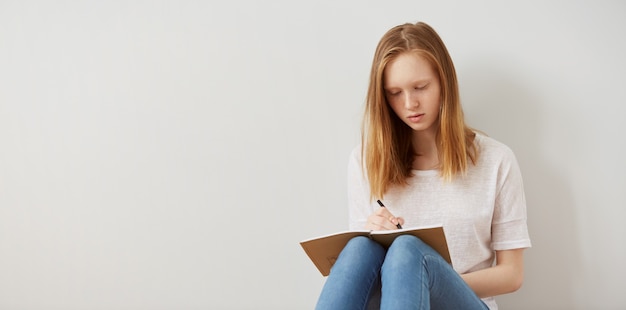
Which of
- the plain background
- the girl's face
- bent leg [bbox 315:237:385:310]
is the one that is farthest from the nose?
bent leg [bbox 315:237:385:310]

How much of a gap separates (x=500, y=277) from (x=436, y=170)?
1.12 ft

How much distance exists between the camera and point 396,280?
1262mm

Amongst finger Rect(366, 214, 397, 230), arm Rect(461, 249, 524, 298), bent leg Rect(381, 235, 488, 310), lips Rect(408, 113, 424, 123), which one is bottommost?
arm Rect(461, 249, 524, 298)

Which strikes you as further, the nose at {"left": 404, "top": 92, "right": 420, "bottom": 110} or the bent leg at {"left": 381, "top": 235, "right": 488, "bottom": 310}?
the nose at {"left": 404, "top": 92, "right": 420, "bottom": 110}

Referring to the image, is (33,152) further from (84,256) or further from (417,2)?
(417,2)

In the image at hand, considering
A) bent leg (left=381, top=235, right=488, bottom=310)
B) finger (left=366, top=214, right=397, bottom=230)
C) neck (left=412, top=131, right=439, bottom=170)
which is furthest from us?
neck (left=412, top=131, right=439, bottom=170)

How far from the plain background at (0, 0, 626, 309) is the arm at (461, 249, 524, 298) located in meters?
0.20

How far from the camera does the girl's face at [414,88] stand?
63.9 inches

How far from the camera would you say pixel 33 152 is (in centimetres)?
207

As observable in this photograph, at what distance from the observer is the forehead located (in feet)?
5.31

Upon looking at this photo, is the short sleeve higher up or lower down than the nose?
lower down

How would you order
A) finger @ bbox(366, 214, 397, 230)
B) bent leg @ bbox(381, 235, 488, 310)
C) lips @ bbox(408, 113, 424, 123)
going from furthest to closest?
1. lips @ bbox(408, 113, 424, 123)
2. finger @ bbox(366, 214, 397, 230)
3. bent leg @ bbox(381, 235, 488, 310)

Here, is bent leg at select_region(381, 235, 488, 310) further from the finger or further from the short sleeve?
the short sleeve

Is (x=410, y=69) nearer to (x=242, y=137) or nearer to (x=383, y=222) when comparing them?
(x=383, y=222)
